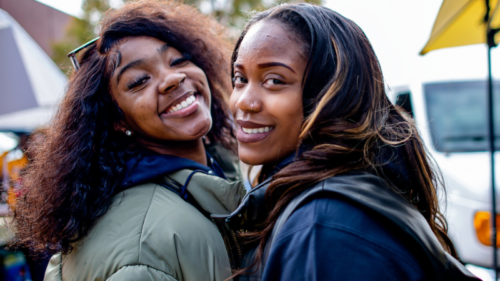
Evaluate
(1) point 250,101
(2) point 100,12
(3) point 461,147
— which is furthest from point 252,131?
(2) point 100,12

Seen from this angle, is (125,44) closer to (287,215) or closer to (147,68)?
(147,68)

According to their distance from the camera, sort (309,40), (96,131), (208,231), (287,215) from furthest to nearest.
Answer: (96,131) < (208,231) < (309,40) < (287,215)

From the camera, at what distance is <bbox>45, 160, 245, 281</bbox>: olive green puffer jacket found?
1347mm

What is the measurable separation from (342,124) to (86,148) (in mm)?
1220

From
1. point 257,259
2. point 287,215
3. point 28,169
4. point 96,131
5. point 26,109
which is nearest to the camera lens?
point 287,215

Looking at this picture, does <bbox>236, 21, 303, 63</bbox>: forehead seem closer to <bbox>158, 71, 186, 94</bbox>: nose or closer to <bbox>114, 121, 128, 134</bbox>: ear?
<bbox>158, 71, 186, 94</bbox>: nose

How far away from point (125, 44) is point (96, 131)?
478 millimetres

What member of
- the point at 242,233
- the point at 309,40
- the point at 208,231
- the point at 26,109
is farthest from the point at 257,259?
the point at 26,109

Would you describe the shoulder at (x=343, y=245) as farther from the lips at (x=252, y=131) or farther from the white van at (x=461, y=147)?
the white van at (x=461, y=147)

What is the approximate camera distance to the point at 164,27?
6.69ft

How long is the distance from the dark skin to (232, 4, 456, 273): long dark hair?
2.32ft

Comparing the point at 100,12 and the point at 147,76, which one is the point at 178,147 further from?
the point at 100,12

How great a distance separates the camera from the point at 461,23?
2531mm

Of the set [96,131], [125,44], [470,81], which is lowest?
[470,81]
